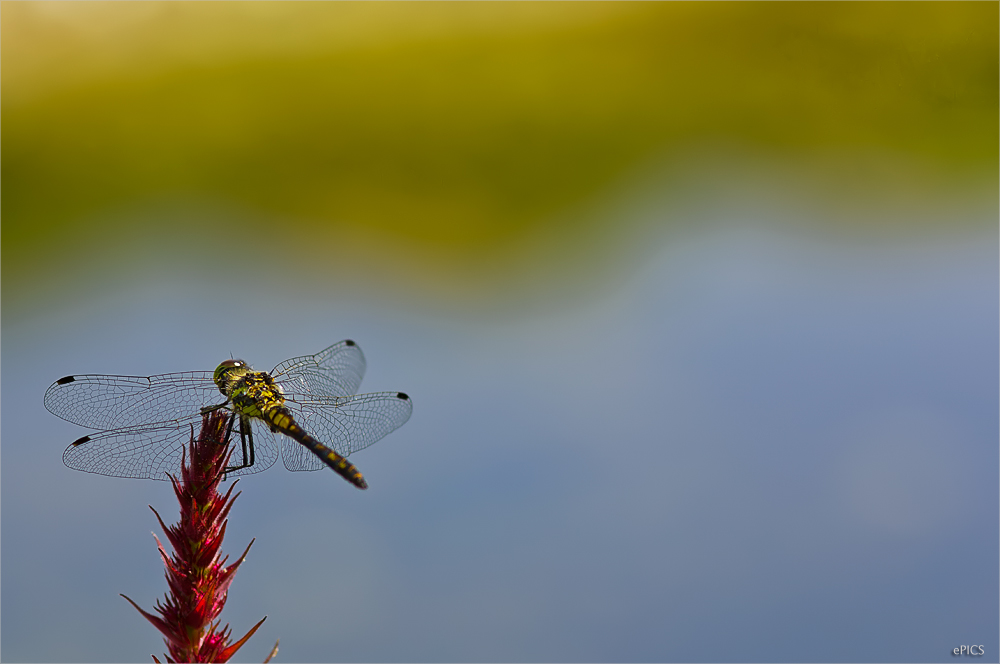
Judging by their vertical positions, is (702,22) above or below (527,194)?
above

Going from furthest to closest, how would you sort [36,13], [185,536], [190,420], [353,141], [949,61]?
[353,141] < [36,13] < [949,61] < [190,420] < [185,536]

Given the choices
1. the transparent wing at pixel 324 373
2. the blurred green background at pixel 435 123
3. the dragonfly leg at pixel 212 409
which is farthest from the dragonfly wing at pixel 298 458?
the blurred green background at pixel 435 123

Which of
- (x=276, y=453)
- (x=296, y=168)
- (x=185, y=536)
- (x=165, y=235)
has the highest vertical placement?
(x=296, y=168)

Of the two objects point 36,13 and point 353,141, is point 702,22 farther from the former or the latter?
point 36,13

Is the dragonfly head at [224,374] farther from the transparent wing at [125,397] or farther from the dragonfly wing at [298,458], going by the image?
the dragonfly wing at [298,458]

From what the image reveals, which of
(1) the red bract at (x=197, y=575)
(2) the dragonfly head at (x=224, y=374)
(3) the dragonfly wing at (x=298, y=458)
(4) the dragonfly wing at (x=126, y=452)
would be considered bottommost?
(1) the red bract at (x=197, y=575)

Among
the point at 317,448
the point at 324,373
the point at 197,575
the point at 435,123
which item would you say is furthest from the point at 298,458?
the point at 435,123

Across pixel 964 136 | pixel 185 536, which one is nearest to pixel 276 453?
pixel 185 536
